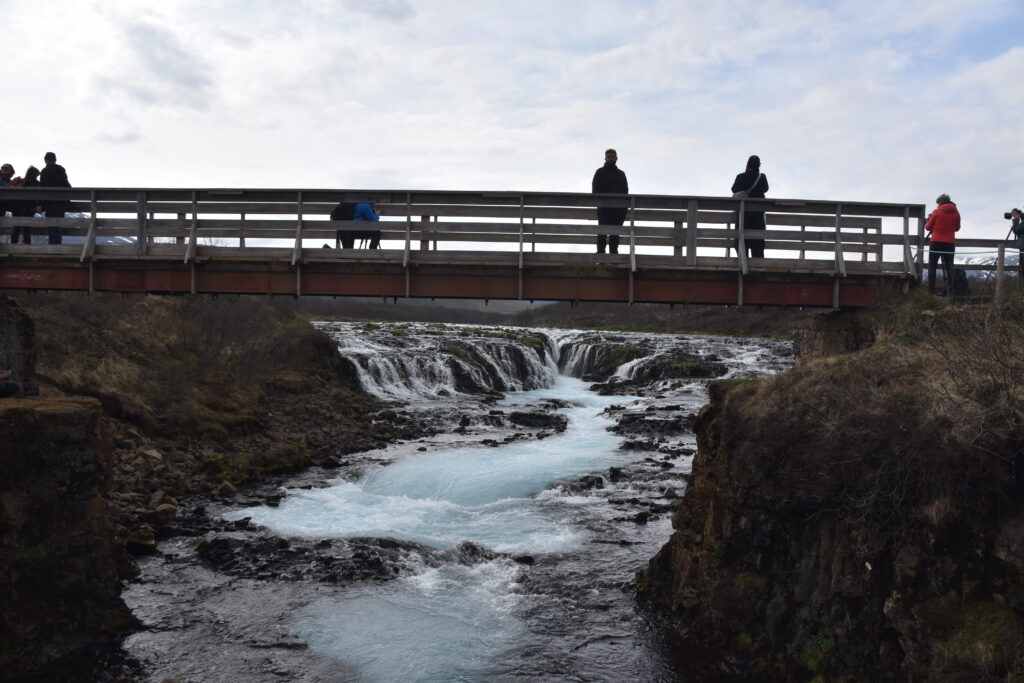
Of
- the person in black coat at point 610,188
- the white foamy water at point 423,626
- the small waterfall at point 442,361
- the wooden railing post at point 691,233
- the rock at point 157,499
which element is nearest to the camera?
the white foamy water at point 423,626

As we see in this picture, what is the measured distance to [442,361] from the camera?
3869cm

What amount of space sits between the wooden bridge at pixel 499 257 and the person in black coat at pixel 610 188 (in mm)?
312

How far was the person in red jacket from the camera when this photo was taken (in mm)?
15609

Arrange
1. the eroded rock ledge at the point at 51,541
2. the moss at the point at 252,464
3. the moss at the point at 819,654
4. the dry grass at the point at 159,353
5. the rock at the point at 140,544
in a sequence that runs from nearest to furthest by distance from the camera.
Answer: the moss at the point at 819,654 → the eroded rock ledge at the point at 51,541 → the rock at the point at 140,544 → the moss at the point at 252,464 → the dry grass at the point at 159,353

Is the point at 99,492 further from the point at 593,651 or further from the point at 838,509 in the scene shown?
the point at 838,509

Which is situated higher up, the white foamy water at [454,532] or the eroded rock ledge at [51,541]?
the eroded rock ledge at [51,541]

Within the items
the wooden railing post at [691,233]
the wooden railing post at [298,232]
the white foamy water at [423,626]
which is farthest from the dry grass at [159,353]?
the wooden railing post at [691,233]

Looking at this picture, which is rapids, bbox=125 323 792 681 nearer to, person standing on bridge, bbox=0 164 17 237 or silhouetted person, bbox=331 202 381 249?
silhouetted person, bbox=331 202 381 249

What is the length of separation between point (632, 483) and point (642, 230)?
6810mm

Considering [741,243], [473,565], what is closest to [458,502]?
[473,565]

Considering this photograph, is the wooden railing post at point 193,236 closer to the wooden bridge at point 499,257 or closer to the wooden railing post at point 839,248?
the wooden bridge at point 499,257

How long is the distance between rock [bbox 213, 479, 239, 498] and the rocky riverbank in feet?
34.9

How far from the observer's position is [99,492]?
11461 mm

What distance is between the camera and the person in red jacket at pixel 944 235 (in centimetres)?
1561
